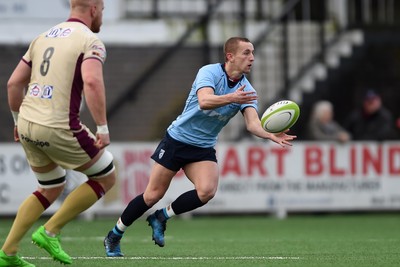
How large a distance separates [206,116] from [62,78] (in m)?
1.97

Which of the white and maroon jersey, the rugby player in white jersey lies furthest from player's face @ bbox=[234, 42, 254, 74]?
the white and maroon jersey

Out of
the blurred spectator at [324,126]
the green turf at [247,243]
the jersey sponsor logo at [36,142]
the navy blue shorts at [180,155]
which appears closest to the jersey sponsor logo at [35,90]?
the jersey sponsor logo at [36,142]

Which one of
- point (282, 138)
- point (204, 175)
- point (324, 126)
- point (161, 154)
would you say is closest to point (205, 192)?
point (204, 175)

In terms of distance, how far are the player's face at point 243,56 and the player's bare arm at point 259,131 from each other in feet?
1.26

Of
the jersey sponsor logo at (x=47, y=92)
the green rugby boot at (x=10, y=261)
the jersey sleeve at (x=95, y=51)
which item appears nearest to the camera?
the jersey sleeve at (x=95, y=51)

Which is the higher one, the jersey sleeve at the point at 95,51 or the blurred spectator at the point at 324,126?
the jersey sleeve at the point at 95,51

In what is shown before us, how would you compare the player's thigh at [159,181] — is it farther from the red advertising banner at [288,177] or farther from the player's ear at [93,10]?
the red advertising banner at [288,177]

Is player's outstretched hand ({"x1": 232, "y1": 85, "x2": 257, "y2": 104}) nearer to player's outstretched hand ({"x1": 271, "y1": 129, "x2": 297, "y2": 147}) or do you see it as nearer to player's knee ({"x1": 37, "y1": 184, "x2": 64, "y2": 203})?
player's outstretched hand ({"x1": 271, "y1": 129, "x2": 297, "y2": 147})

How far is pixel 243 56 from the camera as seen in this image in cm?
967

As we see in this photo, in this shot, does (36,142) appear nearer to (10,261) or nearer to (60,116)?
(60,116)

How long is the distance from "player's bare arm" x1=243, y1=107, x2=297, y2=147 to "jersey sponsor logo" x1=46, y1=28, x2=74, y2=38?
6.58ft

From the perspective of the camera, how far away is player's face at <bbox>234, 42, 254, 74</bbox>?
967 centimetres

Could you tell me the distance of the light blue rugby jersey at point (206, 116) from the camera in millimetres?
9695

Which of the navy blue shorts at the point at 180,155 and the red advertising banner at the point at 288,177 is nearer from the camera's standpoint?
the navy blue shorts at the point at 180,155
